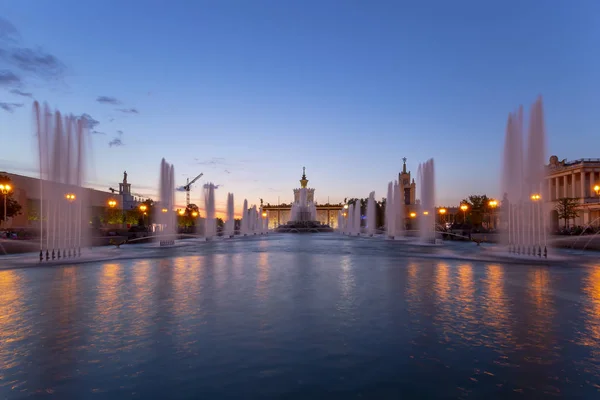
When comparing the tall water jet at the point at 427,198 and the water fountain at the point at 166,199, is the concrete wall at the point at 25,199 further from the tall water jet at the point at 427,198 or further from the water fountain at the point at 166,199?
the tall water jet at the point at 427,198

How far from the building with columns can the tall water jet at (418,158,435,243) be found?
4084 centimetres

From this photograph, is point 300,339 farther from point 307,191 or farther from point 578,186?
point 307,191

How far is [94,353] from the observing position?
21.0 ft

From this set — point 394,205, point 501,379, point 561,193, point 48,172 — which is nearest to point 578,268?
point 501,379

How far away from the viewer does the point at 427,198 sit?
122ft

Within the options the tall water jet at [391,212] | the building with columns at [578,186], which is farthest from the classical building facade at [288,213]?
the tall water jet at [391,212]

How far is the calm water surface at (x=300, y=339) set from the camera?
5.21 metres

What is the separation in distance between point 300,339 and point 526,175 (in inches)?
790

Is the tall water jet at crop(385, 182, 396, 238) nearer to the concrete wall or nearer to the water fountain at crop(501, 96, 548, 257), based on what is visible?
the water fountain at crop(501, 96, 548, 257)

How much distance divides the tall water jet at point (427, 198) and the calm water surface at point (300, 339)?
77.2 feet

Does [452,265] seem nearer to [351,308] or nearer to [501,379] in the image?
[351,308]

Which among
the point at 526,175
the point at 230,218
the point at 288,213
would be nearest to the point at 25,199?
the point at 230,218

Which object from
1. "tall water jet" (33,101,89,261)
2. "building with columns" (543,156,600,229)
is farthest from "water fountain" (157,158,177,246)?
"building with columns" (543,156,600,229)

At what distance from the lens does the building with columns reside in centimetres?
7238
